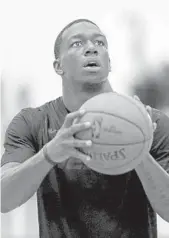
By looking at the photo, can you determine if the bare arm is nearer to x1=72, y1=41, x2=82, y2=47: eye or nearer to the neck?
the neck

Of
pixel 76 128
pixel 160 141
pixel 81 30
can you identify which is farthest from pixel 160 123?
pixel 76 128

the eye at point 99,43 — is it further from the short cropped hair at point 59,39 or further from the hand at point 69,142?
the hand at point 69,142

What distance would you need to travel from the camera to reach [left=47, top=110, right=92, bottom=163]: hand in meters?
2.63

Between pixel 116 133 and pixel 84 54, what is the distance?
2.56 feet

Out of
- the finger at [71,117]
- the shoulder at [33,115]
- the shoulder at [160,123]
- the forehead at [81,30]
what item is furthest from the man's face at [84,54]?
the finger at [71,117]

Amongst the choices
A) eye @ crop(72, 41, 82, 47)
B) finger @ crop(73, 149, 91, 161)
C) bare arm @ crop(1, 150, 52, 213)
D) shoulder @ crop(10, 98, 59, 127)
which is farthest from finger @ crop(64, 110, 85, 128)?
eye @ crop(72, 41, 82, 47)

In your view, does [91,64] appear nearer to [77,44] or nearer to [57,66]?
[77,44]

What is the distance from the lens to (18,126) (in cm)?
336

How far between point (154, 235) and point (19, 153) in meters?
0.98

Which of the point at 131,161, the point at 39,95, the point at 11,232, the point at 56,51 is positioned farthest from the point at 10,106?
the point at 131,161

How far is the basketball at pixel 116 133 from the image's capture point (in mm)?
2726

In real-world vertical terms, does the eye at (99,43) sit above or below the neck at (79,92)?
above

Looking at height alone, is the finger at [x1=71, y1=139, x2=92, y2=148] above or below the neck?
below

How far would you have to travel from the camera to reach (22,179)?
295 centimetres
